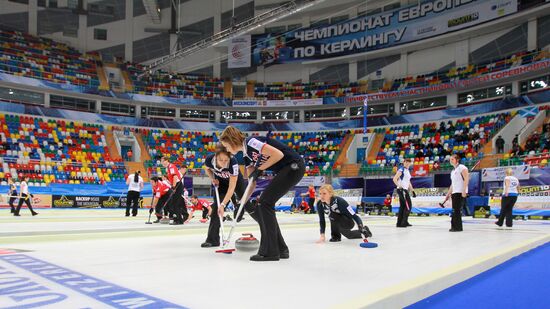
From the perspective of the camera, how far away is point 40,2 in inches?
1596

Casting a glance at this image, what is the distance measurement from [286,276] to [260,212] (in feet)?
3.75

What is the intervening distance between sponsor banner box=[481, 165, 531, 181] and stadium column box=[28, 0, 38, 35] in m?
41.7

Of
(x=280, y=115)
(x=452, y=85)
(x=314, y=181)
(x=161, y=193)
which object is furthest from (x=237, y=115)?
(x=161, y=193)

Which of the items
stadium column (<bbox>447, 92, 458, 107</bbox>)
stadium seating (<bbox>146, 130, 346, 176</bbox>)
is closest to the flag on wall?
stadium column (<bbox>447, 92, 458, 107</bbox>)

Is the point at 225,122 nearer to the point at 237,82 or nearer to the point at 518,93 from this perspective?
the point at 237,82

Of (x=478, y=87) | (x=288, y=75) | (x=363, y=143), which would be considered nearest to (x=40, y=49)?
(x=288, y=75)

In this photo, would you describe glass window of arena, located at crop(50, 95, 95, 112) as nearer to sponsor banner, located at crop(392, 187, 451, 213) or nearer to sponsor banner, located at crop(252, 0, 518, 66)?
sponsor banner, located at crop(252, 0, 518, 66)

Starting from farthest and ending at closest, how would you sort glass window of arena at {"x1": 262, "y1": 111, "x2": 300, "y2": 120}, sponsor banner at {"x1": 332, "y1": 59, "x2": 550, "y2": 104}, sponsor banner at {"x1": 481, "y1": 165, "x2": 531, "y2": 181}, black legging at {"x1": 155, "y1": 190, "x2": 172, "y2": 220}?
1. glass window of arena at {"x1": 262, "y1": 111, "x2": 300, "y2": 120}
2. sponsor banner at {"x1": 332, "y1": 59, "x2": 550, "y2": 104}
3. sponsor banner at {"x1": 481, "y1": 165, "x2": 531, "y2": 181}
4. black legging at {"x1": 155, "y1": 190, "x2": 172, "y2": 220}

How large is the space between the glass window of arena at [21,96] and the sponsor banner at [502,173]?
35.6 m

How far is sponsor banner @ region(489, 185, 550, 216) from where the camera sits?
631 inches

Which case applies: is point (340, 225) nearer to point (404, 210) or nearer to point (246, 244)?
point (246, 244)

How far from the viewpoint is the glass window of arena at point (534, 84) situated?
30.2 meters

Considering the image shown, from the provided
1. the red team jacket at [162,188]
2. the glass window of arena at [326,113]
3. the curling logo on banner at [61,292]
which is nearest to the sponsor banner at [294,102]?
the glass window of arena at [326,113]

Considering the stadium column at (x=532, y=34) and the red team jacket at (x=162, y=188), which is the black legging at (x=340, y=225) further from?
the stadium column at (x=532, y=34)
